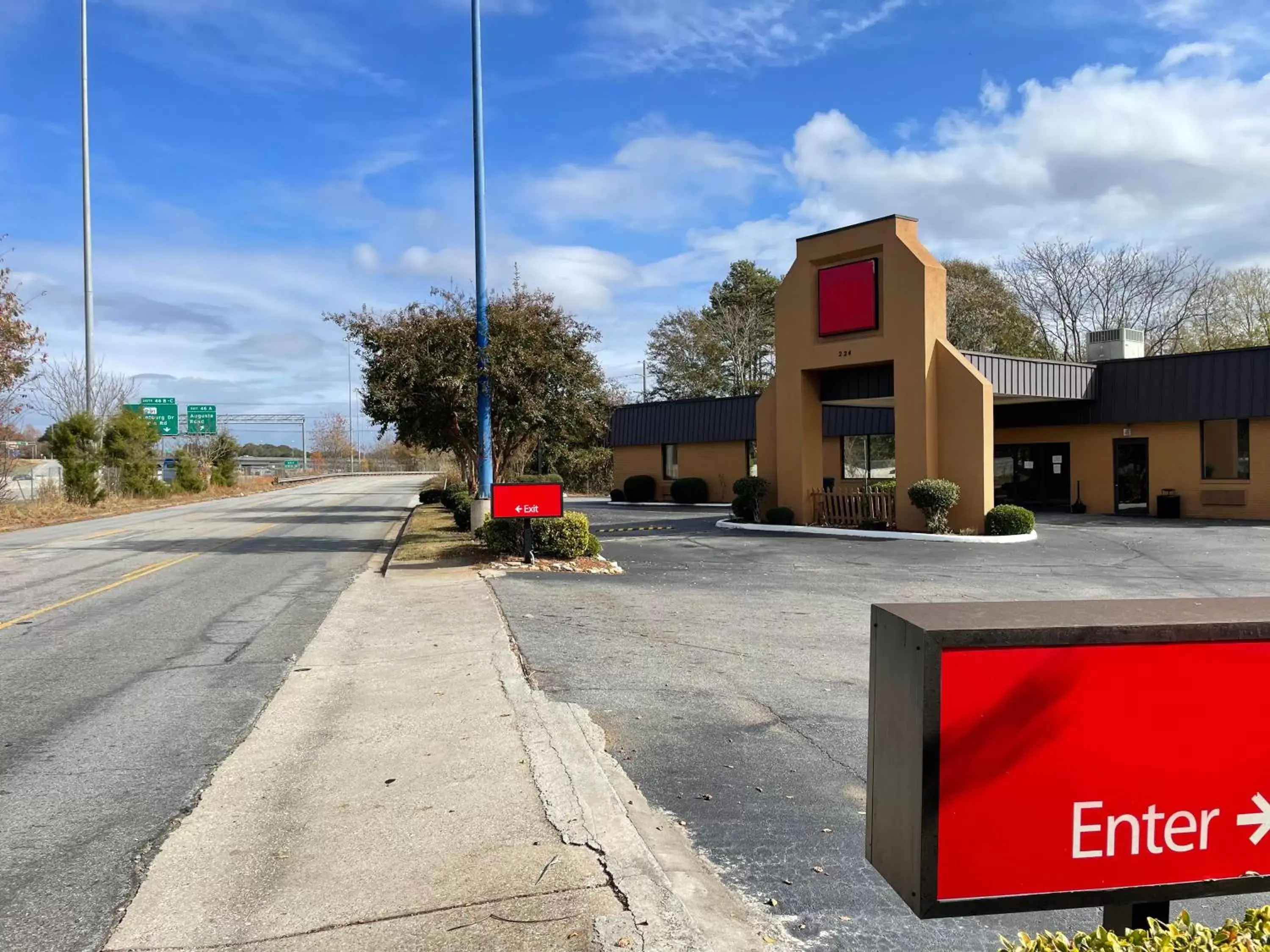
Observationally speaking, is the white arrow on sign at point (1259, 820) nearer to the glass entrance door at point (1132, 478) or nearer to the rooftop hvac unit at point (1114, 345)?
the glass entrance door at point (1132, 478)

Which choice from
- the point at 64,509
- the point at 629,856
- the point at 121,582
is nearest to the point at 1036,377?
the point at 121,582

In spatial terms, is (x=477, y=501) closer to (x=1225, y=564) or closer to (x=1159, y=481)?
(x=1225, y=564)

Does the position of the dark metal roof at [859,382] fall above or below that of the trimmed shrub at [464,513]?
above

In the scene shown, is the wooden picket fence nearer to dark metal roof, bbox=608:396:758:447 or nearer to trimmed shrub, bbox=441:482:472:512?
trimmed shrub, bbox=441:482:472:512

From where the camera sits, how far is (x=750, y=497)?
2534 cm

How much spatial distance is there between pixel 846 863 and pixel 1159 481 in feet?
86.8

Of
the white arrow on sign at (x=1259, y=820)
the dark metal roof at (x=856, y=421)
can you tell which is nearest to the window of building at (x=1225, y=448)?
the dark metal roof at (x=856, y=421)

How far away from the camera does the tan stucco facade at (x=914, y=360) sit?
21375 mm

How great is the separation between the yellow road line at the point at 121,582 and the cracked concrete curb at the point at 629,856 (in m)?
7.62

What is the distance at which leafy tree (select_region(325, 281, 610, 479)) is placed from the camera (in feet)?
61.2

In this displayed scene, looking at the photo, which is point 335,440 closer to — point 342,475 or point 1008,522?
point 342,475

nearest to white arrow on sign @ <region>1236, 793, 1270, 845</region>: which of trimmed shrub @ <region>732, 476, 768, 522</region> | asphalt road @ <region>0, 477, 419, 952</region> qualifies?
asphalt road @ <region>0, 477, 419, 952</region>

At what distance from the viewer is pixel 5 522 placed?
98.3 feet

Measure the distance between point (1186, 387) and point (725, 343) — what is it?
3080cm
